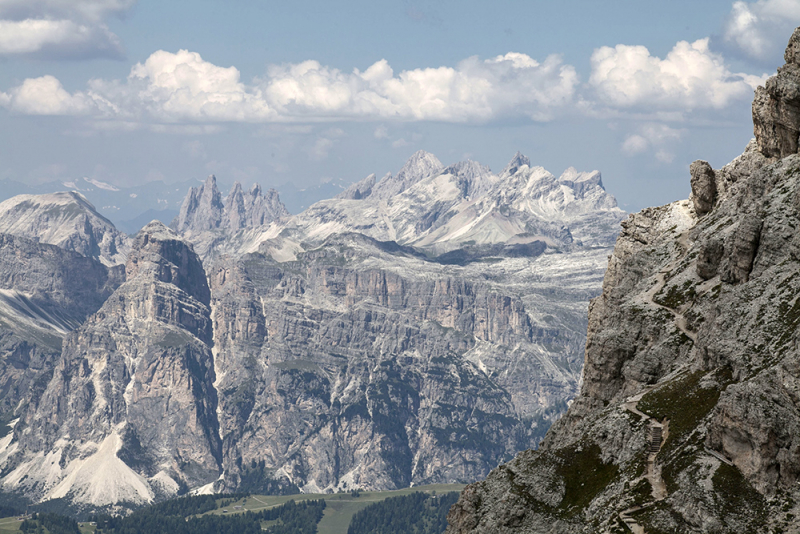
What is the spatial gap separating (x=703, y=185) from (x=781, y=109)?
2585 cm

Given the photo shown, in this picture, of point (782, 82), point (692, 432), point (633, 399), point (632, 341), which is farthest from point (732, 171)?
point (692, 432)

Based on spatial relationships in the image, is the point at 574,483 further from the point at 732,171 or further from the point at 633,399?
the point at 732,171

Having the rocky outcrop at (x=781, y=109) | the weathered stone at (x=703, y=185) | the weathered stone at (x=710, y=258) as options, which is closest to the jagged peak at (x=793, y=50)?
the rocky outcrop at (x=781, y=109)

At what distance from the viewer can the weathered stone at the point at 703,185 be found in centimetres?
17025

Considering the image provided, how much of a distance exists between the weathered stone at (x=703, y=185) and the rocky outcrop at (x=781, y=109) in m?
14.5

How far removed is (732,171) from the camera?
16375 centimetres

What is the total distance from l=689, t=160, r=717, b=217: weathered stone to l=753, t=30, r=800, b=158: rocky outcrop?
1446 cm

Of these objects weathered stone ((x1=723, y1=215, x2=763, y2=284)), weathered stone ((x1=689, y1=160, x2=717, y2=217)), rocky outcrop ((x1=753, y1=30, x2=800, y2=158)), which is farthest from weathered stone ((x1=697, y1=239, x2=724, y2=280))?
weathered stone ((x1=689, y1=160, x2=717, y2=217))

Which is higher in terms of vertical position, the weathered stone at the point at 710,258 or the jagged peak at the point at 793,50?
the jagged peak at the point at 793,50

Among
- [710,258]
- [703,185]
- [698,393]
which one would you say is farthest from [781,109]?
[698,393]

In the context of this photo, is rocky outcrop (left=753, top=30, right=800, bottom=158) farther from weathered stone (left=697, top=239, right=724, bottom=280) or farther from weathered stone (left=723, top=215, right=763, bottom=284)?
weathered stone (left=723, top=215, right=763, bottom=284)

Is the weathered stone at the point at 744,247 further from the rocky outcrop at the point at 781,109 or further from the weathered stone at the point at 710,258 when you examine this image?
the rocky outcrop at the point at 781,109

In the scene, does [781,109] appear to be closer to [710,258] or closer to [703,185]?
[710,258]

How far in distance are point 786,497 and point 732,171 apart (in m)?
81.0
